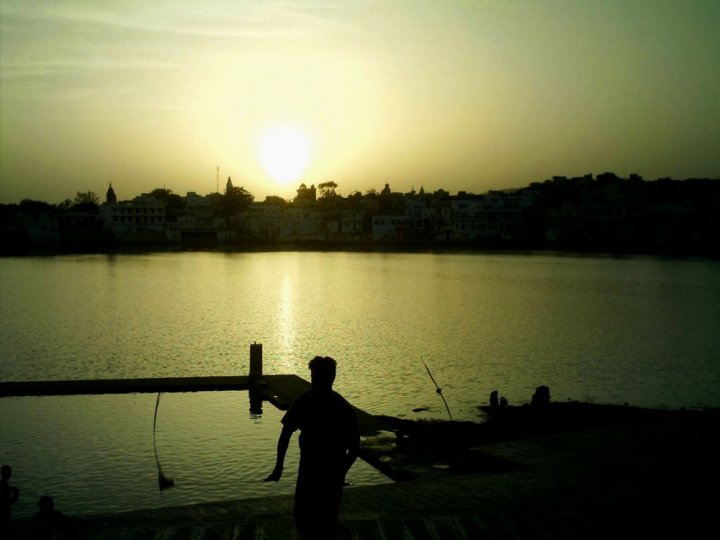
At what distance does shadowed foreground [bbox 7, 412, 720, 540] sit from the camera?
262 inches

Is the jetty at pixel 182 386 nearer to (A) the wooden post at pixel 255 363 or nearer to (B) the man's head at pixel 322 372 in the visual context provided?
(A) the wooden post at pixel 255 363

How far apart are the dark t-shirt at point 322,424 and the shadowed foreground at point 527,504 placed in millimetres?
1427

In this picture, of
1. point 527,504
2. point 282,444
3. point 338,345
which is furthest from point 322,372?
point 338,345

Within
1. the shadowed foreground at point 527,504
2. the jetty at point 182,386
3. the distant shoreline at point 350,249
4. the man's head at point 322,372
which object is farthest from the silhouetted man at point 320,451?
the distant shoreline at point 350,249

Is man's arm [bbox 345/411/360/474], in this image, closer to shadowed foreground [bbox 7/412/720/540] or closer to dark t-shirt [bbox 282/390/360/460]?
dark t-shirt [bbox 282/390/360/460]

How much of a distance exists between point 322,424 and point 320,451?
202 millimetres

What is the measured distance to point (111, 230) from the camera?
158 m

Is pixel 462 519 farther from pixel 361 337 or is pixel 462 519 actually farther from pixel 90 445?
pixel 361 337

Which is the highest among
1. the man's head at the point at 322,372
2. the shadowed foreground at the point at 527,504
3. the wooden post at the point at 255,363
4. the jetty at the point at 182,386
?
the man's head at the point at 322,372

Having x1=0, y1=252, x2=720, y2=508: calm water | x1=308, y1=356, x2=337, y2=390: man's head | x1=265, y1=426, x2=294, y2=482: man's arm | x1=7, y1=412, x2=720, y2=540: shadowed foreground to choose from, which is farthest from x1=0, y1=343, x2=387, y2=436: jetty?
x1=308, y1=356, x2=337, y2=390: man's head

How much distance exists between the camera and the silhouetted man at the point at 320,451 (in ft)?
17.8

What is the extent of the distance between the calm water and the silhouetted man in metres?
8.05

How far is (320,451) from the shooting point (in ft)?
17.9

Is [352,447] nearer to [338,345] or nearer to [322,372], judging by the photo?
[322,372]
